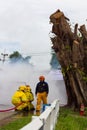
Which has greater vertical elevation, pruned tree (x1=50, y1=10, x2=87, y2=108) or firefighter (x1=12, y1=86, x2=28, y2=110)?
pruned tree (x1=50, y1=10, x2=87, y2=108)

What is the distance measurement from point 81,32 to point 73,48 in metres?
1.75

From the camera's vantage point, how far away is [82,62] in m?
20.8

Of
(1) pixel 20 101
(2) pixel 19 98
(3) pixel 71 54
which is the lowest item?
(1) pixel 20 101

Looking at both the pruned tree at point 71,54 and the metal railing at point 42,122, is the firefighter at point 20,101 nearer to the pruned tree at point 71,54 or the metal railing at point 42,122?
the pruned tree at point 71,54

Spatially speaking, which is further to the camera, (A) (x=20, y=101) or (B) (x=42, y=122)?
(A) (x=20, y=101)

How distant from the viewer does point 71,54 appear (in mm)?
20297

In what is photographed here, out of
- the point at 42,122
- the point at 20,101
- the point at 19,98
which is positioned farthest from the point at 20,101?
the point at 42,122

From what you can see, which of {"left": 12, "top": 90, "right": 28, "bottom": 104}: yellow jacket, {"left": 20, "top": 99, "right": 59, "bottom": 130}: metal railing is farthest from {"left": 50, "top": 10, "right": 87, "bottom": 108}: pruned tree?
{"left": 20, "top": 99, "right": 59, "bottom": 130}: metal railing

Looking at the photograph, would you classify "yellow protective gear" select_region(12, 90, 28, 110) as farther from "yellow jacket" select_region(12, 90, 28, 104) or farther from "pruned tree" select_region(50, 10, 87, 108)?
"pruned tree" select_region(50, 10, 87, 108)

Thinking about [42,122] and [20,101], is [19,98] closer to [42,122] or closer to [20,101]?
[20,101]

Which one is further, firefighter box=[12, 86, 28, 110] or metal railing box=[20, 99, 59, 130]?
firefighter box=[12, 86, 28, 110]

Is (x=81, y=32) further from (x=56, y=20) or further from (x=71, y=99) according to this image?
(x=71, y=99)

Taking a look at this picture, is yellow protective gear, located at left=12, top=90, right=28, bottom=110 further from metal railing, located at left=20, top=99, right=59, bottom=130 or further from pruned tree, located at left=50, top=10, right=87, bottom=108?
metal railing, located at left=20, top=99, right=59, bottom=130

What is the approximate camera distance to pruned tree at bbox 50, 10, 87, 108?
20.1m
